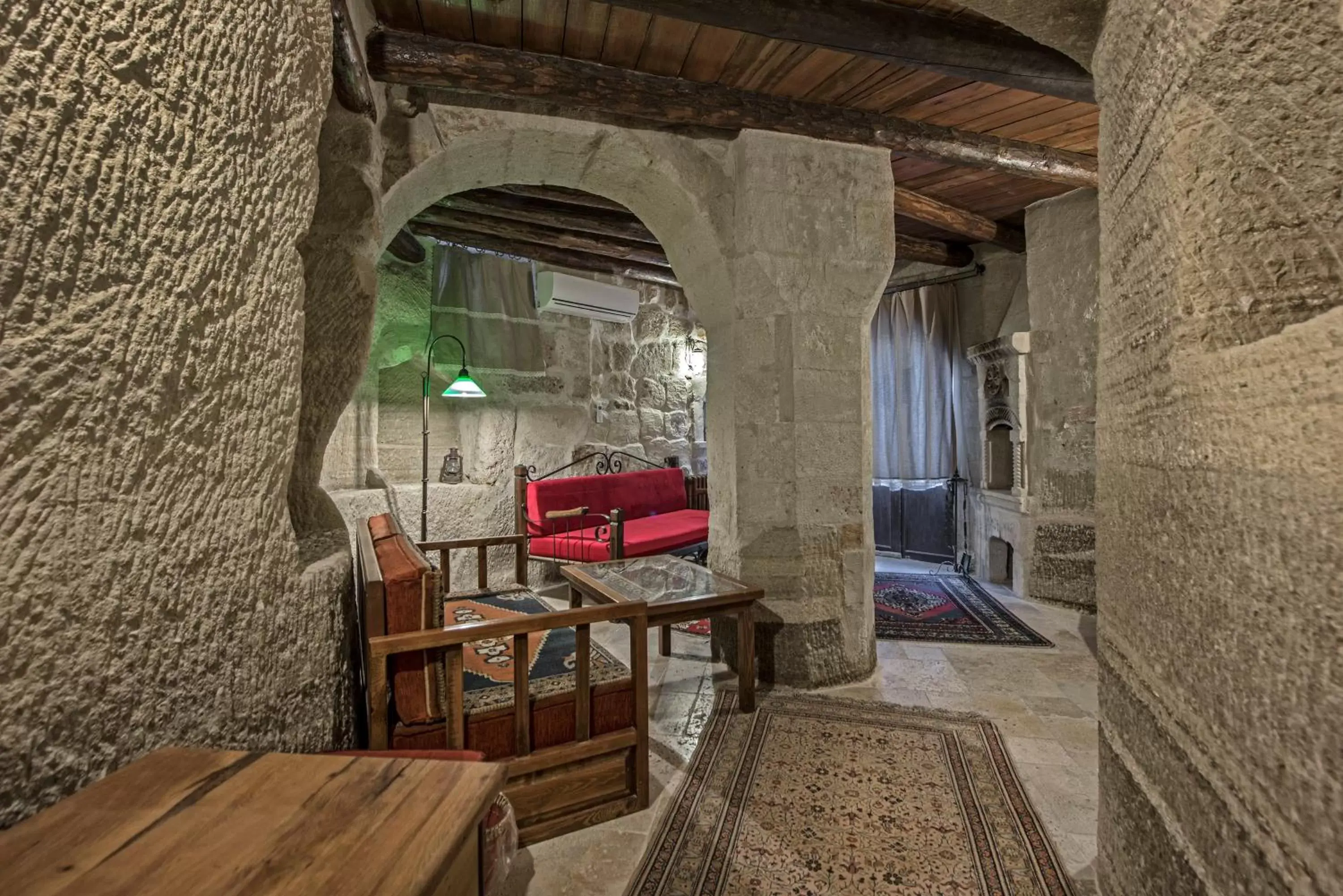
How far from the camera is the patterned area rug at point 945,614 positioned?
3.43m

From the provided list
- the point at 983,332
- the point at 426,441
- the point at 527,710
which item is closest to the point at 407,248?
the point at 426,441

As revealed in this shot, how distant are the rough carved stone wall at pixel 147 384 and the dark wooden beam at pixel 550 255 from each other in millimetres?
3536

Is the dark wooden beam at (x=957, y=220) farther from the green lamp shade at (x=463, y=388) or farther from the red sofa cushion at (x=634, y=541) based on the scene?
the green lamp shade at (x=463, y=388)

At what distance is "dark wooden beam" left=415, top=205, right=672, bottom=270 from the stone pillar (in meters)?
1.75

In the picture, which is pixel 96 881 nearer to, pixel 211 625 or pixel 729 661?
pixel 211 625

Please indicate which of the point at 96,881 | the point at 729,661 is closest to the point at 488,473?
the point at 729,661

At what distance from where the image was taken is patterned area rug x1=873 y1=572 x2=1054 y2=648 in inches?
135

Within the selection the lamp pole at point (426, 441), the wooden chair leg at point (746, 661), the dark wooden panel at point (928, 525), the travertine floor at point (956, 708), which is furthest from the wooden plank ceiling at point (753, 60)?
the dark wooden panel at point (928, 525)

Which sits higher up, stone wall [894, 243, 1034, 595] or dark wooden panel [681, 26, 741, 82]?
dark wooden panel [681, 26, 741, 82]

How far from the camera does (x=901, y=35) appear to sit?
6.98 feet

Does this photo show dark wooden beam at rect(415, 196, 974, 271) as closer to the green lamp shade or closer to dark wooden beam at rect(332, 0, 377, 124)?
the green lamp shade

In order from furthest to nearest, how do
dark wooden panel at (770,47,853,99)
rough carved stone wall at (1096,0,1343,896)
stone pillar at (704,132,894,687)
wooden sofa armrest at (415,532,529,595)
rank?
wooden sofa armrest at (415,532,529,595)
stone pillar at (704,132,894,687)
dark wooden panel at (770,47,853,99)
rough carved stone wall at (1096,0,1343,896)

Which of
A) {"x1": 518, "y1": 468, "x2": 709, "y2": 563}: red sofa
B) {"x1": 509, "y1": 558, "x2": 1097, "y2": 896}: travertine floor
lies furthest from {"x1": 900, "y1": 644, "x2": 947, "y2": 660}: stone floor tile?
{"x1": 518, "y1": 468, "x2": 709, "y2": 563}: red sofa

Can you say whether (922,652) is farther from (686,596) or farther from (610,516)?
(610,516)
